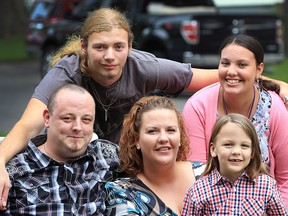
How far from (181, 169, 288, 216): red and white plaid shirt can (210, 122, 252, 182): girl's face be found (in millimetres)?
46

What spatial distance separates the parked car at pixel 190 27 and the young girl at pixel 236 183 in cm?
1028

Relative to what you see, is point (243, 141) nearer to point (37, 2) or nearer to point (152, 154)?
point (152, 154)

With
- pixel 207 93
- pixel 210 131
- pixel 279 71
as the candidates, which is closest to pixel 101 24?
pixel 207 93

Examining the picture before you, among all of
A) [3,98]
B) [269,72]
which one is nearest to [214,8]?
Answer: [269,72]

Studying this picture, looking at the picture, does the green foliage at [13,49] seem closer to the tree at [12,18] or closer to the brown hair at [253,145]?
the tree at [12,18]

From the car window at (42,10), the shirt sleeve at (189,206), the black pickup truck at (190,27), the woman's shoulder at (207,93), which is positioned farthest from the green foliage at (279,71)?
the shirt sleeve at (189,206)

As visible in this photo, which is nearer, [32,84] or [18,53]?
[32,84]

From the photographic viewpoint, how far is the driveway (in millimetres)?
13516

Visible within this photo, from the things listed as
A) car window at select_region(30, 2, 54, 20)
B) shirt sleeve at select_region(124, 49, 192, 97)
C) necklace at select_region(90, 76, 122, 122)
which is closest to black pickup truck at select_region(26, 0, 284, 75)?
car window at select_region(30, 2, 54, 20)

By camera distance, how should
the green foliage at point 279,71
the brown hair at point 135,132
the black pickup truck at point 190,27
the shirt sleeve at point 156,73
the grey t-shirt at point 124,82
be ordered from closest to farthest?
1. the brown hair at point 135,132
2. the grey t-shirt at point 124,82
3. the shirt sleeve at point 156,73
4. the black pickup truck at point 190,27
5. the green foliage at point 279,71

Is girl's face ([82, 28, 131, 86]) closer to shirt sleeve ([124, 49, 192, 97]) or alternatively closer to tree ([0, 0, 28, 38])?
shirt sleeve ([124, 49, 192, 97])

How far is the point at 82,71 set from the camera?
486cm

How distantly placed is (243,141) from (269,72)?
12349mm

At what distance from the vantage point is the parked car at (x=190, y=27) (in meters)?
14.6
